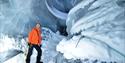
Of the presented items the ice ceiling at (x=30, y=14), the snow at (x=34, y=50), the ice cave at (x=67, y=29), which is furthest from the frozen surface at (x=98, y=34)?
the ice ceiling at (x=30, y=14)

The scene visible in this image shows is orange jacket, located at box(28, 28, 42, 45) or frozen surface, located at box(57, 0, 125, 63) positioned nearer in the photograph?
frozen surface, located at box(57, 0, 125, 63)

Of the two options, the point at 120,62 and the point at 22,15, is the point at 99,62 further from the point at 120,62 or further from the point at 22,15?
the point at 22,15

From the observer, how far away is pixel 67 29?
4.88 metres

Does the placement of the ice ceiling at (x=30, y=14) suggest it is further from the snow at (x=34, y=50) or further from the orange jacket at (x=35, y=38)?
the orange jacket at (x=35, y=38)

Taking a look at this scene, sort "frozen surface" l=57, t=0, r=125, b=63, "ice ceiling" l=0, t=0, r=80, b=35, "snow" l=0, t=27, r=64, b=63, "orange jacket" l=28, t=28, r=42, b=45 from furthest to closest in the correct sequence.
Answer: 1. "ice ceiling" l=0, t=0, r=80, b=35
2. "snow" l=0, t=27, r=64, b=63
3. "orange jacket" l=28, t=28, r=42, b=45
4. "frozen surface" l=57, t=0, r=125, b=63

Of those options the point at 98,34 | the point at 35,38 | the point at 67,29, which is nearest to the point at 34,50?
the point at 35,38

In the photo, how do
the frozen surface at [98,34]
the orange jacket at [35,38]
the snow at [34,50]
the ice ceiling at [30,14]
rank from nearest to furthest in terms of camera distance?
the frozen surface at [98,34] < the orange jacket at [35,38] < the snow at [34,50] < the ice ceiling at [30,14]

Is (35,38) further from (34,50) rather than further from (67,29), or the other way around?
(67,29)

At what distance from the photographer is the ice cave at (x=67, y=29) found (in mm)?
4133

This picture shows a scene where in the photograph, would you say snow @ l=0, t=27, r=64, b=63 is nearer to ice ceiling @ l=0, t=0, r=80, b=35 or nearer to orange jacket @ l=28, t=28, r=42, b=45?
ice ceiling @ l=0, t=0, r=80, b=35

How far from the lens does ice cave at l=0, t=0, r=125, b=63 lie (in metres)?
4.13

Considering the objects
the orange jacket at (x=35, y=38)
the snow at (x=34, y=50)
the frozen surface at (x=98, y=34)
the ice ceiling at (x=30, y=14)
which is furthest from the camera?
the ice ceiling at (x=30, y=14)

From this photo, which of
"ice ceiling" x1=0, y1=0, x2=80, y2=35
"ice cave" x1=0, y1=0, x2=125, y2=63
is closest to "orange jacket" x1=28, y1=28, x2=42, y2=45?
"ice cave" x1=0, y1=0, x2=125, y2=63

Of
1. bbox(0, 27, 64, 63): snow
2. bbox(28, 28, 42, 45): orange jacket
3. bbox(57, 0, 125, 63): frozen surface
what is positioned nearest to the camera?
bbox(57, 0, 125, 63): frozen surface
